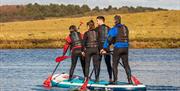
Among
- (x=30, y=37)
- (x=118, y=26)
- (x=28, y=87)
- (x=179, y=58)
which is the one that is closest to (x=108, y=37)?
(x=118, y=26)

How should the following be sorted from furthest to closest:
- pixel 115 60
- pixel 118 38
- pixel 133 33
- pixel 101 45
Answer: pixel 133 33
pixel 101 45
pixel 115 60
pixel 118 38

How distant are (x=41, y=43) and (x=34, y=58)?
15.7 meters

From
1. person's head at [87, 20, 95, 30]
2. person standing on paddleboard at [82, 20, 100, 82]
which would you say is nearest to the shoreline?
person standing on paddleboard at [82, 20, 100, 82]

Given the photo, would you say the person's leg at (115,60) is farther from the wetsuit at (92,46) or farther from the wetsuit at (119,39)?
the wetsuit at (92,46)

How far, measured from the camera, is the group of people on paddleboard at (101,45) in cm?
2320

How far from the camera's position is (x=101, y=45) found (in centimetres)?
2417

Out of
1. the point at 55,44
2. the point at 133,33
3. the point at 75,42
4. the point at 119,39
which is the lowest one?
the point at 133,33

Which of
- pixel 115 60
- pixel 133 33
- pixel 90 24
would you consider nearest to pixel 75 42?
pixel 90 24

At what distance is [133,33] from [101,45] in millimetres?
43019

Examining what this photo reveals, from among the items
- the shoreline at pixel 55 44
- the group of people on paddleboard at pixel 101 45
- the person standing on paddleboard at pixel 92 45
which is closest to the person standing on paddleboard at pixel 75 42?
the group of people on paddleboard at pixel 101 45

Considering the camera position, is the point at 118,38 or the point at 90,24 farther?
the point at 90,24

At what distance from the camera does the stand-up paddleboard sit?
2259 cm

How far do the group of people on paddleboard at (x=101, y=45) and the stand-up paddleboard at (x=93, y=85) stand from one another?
0.28 metres

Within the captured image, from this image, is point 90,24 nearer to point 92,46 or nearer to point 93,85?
point 92,46
